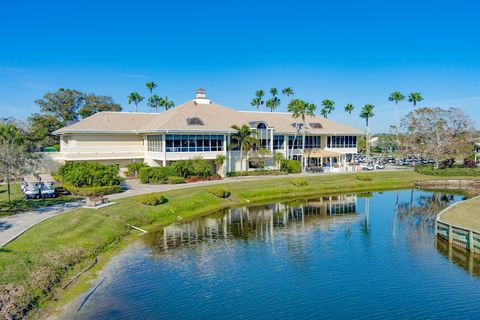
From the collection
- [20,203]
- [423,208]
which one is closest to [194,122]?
[20,203]

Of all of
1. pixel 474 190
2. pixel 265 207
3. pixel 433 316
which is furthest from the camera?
pixel 474 190

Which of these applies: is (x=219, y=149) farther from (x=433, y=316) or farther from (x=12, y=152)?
(x=433, y=316)

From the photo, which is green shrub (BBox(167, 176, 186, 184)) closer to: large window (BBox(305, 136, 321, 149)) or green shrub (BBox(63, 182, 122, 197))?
green shrub (BBox(63, 182, 122, 197))

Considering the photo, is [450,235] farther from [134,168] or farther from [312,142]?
[312,142]

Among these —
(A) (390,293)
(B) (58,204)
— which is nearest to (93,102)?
(B) (58,204)

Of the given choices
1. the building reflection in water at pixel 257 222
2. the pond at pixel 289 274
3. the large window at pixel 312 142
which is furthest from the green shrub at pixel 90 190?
the large window at pixel 312 142

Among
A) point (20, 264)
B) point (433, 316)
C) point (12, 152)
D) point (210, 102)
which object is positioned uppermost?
point (210, 102)

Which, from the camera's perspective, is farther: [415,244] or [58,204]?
[58,204]
